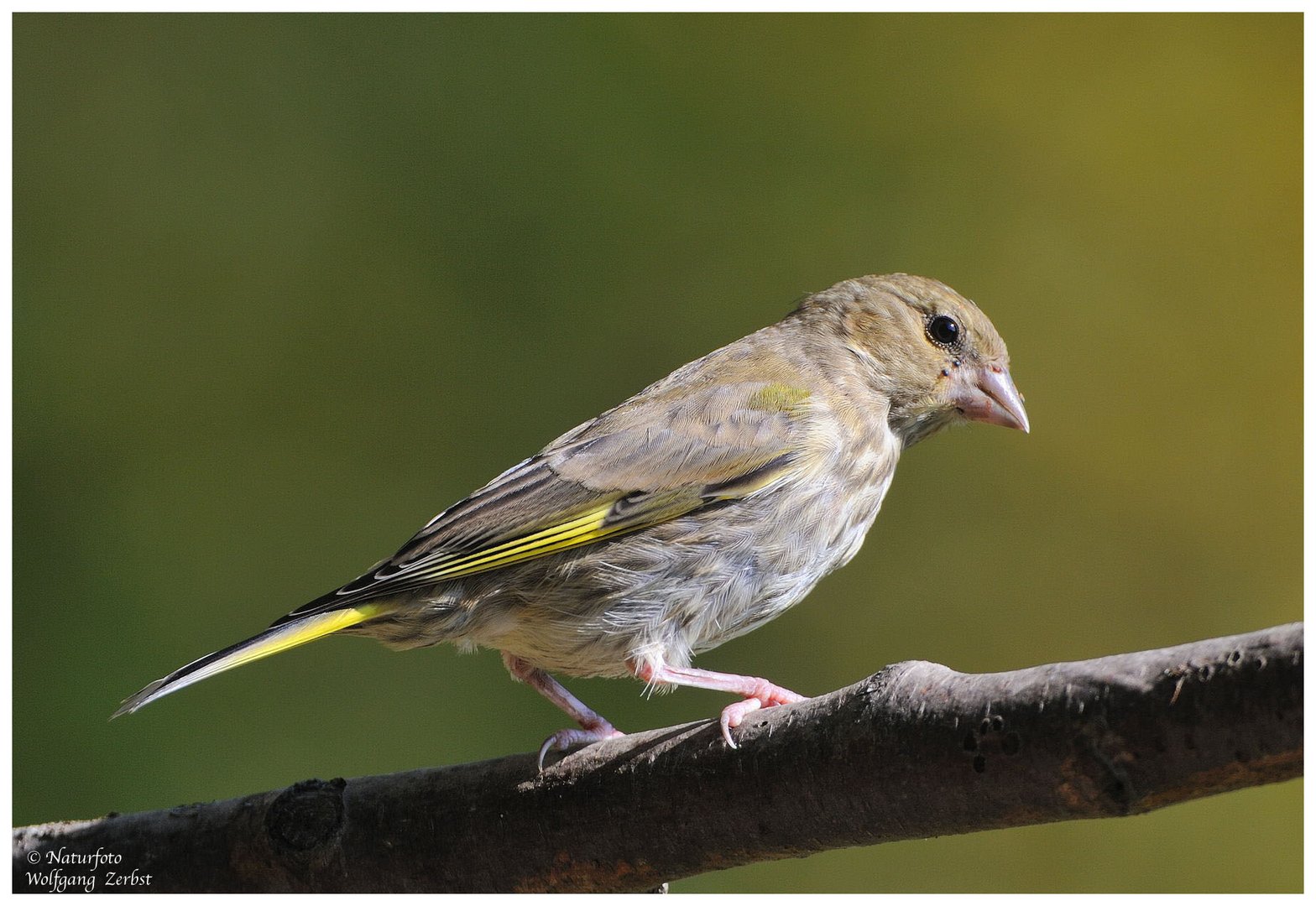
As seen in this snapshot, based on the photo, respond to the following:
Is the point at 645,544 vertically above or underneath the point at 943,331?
underneath

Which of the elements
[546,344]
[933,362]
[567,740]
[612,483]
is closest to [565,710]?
[567,740]

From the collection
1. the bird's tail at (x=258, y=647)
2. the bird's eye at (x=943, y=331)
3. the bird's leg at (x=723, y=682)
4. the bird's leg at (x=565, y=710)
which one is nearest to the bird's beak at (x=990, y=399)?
the bird's eye at (x=943, y=331)

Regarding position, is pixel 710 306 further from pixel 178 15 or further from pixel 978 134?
pixel 178 15

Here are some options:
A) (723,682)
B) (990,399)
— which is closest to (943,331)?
(990,399)

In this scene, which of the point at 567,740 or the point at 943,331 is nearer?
the point at 567,740

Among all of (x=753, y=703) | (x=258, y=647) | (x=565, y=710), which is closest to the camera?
(x=753, y=703)

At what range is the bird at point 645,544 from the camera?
2844mm

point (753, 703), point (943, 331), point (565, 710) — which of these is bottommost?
point (565, 710)

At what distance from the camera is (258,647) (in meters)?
2.59

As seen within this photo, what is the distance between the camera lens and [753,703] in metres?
2.38

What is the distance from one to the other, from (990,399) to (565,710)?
143cm

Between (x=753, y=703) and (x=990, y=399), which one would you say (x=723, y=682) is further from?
(x=990, y=399)

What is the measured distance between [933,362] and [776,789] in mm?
1711

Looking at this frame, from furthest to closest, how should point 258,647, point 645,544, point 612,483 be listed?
point 612,483
point 645,544
point 258,647
